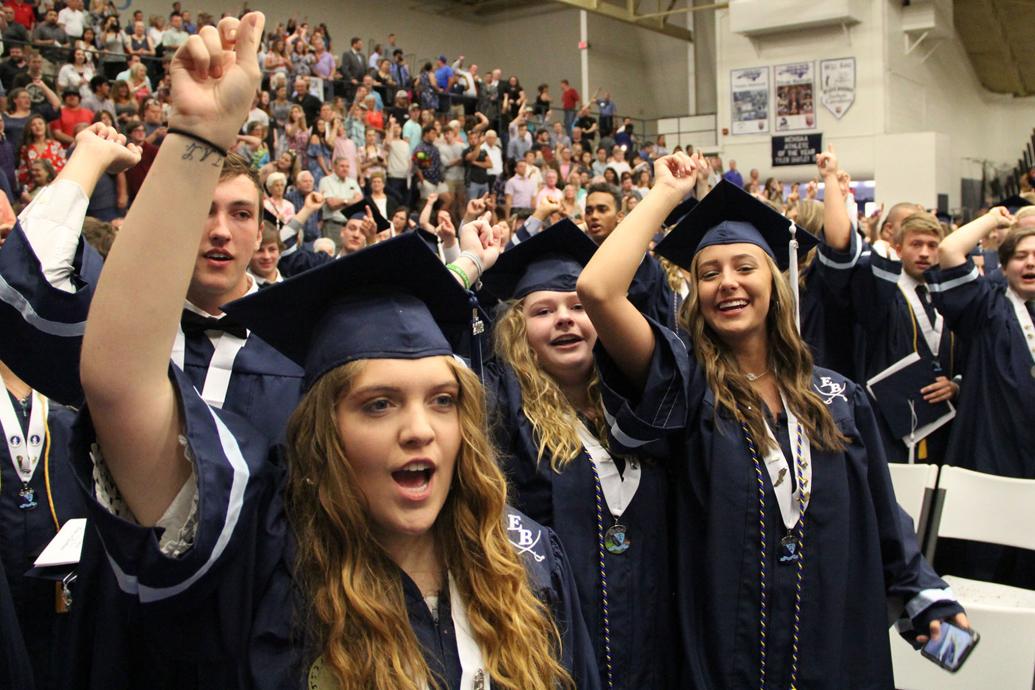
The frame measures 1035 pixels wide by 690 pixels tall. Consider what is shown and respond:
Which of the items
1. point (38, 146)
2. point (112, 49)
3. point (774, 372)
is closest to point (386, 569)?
point (774, 372)

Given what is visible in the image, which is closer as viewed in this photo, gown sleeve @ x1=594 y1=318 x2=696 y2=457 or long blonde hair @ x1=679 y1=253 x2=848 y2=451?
gown sleeve @ x1=594 y1=318 x2=696 y2=457

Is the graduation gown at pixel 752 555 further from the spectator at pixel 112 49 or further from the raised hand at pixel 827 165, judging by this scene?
the spectator at pixel 112 49

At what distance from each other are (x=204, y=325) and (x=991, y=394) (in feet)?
13.1

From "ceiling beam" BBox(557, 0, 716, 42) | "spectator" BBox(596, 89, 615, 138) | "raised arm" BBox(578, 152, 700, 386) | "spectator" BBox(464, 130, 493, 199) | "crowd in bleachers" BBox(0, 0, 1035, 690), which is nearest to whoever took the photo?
"crowd in bleachers" BBox(0, 0, 1035, 690)

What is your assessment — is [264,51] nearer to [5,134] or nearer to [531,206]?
[531,206]

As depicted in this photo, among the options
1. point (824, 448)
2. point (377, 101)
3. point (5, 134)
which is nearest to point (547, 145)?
point (377, 101)

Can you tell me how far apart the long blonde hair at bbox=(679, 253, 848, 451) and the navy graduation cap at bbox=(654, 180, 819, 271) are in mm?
89

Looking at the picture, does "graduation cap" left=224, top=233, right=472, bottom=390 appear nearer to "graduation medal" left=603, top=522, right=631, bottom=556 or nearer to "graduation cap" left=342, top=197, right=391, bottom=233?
"graduation medal" left=603, top=522, right=631, bottom=556

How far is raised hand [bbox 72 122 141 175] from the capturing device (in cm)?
204

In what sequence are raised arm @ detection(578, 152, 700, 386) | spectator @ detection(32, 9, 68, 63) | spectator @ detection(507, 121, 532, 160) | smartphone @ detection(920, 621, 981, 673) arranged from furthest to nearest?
1. spectator @ detection(507, 121, 532, 160)
2. spectator @ detection(32, 9, 68, 63)
3. smartphone @ detection(920, 621, 981, 673)
4. raised arm @ detection(578, 152, 700, 386)

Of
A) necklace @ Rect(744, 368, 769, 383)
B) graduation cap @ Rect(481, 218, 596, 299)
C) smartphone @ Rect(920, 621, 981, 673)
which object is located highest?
graduation cap @ Rect(481, 218, 596, 299)

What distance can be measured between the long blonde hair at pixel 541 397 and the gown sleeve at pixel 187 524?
114 cm

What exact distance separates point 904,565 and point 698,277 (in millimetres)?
1001

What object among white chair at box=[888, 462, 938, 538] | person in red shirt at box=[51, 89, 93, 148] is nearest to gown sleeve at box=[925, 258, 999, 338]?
white chair at box=[888, 462, 938, 538]
